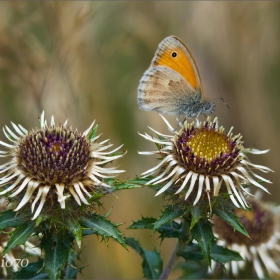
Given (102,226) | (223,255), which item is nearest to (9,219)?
(102,226)

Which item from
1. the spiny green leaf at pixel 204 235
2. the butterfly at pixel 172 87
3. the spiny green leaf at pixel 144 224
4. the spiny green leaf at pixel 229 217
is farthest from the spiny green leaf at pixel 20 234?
the butterfly at pixel 172 87

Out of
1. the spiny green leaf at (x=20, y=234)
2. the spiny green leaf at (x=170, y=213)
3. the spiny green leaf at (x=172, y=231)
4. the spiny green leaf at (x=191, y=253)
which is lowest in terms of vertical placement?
the spiny green leaf at (x=191, y=253)

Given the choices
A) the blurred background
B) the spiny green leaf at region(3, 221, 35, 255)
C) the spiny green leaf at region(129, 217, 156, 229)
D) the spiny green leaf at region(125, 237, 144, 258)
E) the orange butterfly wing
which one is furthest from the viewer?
the blurred background

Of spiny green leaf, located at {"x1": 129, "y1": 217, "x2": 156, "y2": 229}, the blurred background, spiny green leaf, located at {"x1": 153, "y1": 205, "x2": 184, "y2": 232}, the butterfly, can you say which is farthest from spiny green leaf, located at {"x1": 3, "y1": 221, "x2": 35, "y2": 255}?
the butterfly

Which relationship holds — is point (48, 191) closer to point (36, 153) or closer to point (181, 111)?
point (36, 153)

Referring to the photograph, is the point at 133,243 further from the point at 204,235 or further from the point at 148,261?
the point at 204,235

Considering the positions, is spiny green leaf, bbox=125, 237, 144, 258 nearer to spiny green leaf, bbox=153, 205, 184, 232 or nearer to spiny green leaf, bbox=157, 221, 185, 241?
spiny green leaf, bbox=157, 221, 185, 241

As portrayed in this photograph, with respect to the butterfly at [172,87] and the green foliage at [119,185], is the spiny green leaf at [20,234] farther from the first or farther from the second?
the butterfly at [172,87]
